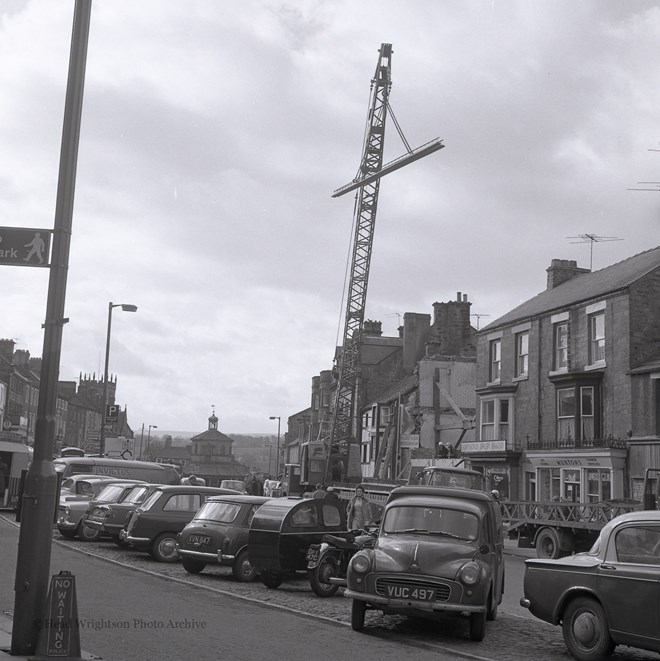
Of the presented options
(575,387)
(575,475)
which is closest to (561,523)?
(575,475)

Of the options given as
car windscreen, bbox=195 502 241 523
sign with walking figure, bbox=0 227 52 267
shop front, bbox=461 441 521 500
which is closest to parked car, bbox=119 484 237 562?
car windscreen, bbox=195 502 241 523

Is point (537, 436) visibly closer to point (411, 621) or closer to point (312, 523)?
point (312, 523)

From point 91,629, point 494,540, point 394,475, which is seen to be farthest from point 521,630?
point 394,475

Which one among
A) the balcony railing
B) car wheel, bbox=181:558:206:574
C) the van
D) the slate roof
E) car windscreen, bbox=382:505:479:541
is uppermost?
the slate roof

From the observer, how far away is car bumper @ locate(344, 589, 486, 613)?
419 inches

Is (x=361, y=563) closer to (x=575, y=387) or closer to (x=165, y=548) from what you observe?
(x=165, y=548)

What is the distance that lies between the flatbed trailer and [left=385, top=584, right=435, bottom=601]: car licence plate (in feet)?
48.4

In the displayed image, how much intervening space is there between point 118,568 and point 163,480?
56.6ft

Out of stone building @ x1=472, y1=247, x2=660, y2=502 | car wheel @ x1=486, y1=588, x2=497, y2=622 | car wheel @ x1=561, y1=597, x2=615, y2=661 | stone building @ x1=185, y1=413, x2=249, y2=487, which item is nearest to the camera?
car wheel @ x1=561, y1=597, x2=615, y2=661

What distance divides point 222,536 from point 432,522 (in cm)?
559

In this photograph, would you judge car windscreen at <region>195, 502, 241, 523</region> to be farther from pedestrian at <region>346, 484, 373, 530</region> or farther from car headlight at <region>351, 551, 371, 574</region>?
car headlight at <region>351, 551, 371, 574</region>

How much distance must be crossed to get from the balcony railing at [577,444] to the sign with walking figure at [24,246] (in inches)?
1093

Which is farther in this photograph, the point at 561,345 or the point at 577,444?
the point at 561,345

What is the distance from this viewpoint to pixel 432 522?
12055 mm
